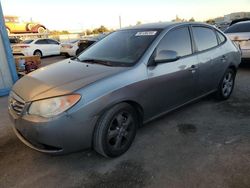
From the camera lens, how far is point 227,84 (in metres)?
4.87

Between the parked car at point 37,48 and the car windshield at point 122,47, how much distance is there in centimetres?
1195

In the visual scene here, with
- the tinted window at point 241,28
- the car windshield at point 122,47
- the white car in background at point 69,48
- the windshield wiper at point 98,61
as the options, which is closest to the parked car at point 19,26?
the white car in background at point 69,48

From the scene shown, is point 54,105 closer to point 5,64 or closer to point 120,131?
point 120,131

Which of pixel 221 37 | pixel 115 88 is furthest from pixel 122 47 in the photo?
pixel 221 37

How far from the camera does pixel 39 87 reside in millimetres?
2717

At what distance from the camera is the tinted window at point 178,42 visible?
3.38 m

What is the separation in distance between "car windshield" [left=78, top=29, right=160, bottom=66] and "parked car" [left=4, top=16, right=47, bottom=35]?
25247 millimetres

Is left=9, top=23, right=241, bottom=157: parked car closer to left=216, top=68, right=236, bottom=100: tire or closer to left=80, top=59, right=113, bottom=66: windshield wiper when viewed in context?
left=80, top=59, right=113, bottom=66: windshield wiper

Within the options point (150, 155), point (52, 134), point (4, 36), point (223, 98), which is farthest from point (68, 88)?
point (4, 36)

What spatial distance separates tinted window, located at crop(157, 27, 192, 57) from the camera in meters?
3.38

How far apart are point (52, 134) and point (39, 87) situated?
0.62 m

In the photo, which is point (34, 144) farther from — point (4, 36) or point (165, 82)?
point (4, 36)

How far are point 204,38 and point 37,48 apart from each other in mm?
13175

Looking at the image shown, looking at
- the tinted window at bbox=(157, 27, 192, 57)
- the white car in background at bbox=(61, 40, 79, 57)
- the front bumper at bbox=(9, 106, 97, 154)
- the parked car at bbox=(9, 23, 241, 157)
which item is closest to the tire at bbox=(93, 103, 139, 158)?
the parked car at bbox=(9, 23, 241, 157)
